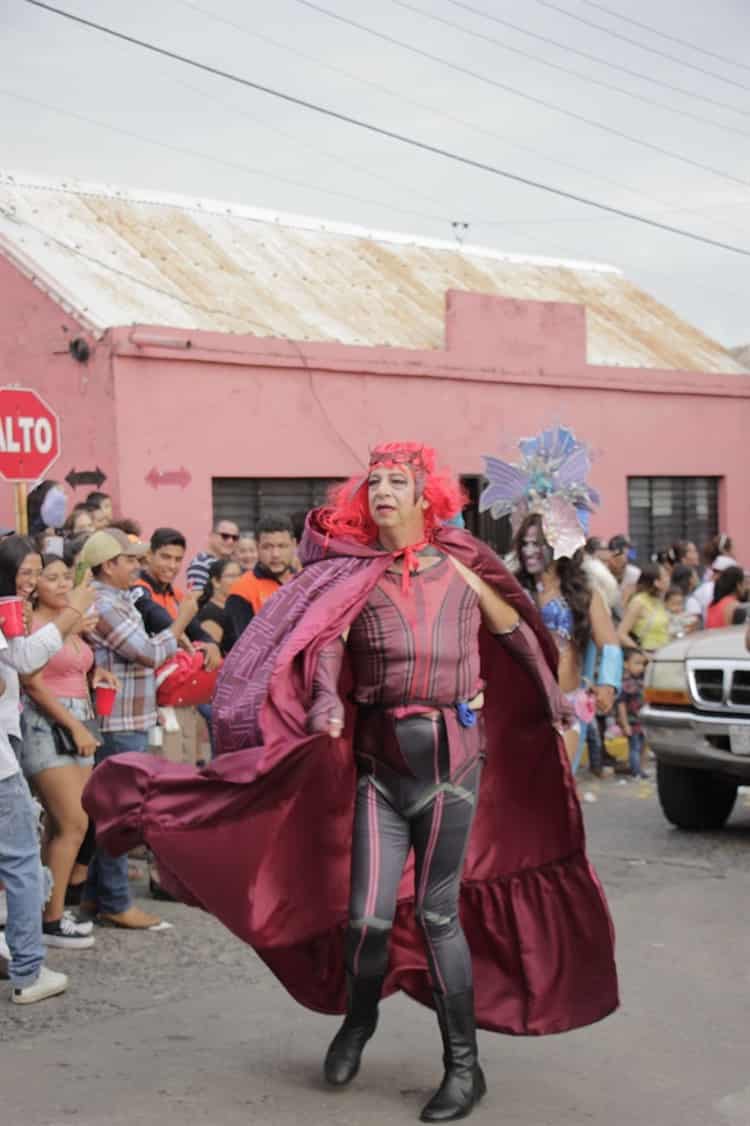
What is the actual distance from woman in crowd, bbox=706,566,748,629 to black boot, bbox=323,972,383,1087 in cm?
822

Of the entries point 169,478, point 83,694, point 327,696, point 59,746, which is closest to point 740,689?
point 83,694

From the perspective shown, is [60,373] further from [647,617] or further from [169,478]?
[647,617]

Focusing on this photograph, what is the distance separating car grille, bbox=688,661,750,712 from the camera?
9.67 metres

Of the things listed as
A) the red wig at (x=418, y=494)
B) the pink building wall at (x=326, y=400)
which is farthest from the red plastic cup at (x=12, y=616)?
the pink building wall at (x=326, y=400)

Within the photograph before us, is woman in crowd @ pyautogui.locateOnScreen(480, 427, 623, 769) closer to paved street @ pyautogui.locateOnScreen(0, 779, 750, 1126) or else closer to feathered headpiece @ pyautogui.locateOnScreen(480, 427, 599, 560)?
feathered headpiece @ pyautogui.locateOnScreen(480, 427, 599, 560)

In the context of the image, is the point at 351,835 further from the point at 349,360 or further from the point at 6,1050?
the point at 349,360

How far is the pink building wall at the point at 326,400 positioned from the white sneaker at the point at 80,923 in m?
7.51

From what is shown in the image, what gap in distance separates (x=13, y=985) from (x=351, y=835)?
1.93m

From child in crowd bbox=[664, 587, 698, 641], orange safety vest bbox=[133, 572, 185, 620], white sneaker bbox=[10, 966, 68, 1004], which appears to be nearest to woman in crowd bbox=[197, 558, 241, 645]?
orange safety vest bbox=[133, 572, 185, 620]

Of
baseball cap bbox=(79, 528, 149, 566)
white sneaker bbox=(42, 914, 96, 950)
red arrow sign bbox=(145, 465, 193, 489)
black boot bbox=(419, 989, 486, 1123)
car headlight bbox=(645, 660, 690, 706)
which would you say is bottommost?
white sneaker bbox=(42, 914, 96, 950)

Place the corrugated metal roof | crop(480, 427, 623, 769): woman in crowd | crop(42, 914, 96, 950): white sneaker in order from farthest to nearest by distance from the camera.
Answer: the corrugated metal roof
crop(480, 427, 623, 769): woman in crowd
crop(42, 914, 96, 950): white sneaker

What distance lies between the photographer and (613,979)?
16.8ft

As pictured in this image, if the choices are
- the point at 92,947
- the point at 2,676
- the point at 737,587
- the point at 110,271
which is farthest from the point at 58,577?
the point at 110,271

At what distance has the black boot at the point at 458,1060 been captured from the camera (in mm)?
4816
